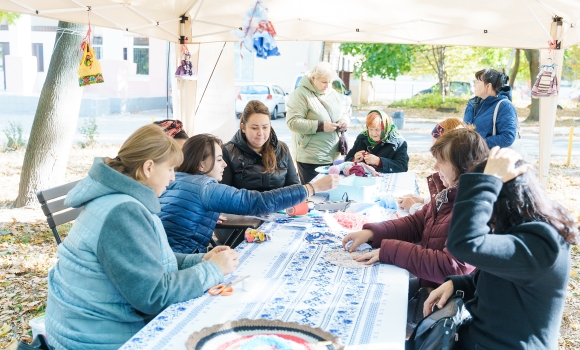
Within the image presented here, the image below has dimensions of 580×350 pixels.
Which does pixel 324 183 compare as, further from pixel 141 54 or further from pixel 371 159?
pixel 141 54

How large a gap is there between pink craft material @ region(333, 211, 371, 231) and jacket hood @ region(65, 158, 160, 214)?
4.56 ft

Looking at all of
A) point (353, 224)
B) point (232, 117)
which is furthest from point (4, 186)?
point (353, 224)

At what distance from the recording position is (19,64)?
21000mm

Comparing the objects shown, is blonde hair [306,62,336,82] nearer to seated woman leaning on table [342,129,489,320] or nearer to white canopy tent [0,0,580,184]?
white canopy tent [0,0,580,184]

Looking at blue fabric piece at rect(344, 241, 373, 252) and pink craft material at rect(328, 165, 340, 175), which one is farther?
pink craft material at rect(328, 165, 340, 175)

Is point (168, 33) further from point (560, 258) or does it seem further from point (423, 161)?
point (423, 161)

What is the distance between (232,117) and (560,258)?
16.6 feet

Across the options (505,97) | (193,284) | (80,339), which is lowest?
(80,339)

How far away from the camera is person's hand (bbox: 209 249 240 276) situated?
2211 mm

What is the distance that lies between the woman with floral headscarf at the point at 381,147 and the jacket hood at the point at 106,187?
3108 millimetres

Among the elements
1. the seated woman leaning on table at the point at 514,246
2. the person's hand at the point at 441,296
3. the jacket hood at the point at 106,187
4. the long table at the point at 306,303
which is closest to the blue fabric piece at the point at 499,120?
the long table at the point at 306,303

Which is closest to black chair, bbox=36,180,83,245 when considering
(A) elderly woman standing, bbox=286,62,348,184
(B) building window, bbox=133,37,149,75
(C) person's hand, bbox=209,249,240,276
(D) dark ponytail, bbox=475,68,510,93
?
(C) person's hand, bbox=209,249,240,276

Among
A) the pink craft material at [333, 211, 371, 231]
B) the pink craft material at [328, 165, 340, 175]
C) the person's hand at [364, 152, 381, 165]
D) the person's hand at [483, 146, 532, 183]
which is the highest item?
the person's hand at [483, 146, 532, 183]

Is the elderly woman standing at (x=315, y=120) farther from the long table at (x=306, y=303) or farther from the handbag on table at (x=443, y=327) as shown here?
the handbag on table at (x=443, y=327)
